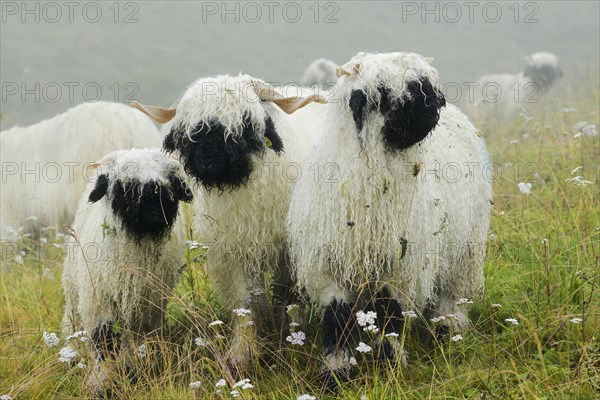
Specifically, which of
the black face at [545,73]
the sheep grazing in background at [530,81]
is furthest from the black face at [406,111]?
the black face at [545,73]

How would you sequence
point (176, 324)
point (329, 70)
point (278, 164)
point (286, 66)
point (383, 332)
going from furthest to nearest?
1. point (286, 66)
2. point (329, 70)
3. point (176, 324)
4. point (278, 164)
5. point (383, 332)

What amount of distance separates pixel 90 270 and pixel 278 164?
139 cm

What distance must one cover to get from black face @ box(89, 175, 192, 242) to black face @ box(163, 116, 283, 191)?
31 cm

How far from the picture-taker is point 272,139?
14.8ft

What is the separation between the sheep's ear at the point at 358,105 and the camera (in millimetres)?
3939

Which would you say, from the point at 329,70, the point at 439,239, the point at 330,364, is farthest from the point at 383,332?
the point at 329,70

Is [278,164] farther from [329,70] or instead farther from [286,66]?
[286,66]

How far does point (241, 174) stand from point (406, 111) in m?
1.09

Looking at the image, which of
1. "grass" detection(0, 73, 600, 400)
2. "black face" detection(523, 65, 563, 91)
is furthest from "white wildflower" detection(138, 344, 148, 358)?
"black face" detection(523, 65, 563, 91)

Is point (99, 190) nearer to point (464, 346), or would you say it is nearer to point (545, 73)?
point (464, 346)

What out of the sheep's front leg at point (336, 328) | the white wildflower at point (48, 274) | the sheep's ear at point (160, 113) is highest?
the sheep's ear at point (160, 113)

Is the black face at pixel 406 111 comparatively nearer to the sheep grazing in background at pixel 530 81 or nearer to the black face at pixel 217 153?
the black face at pixel 217 153

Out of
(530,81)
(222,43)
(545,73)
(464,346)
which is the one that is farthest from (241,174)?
(222,43)

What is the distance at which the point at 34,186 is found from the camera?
26.8 feet
